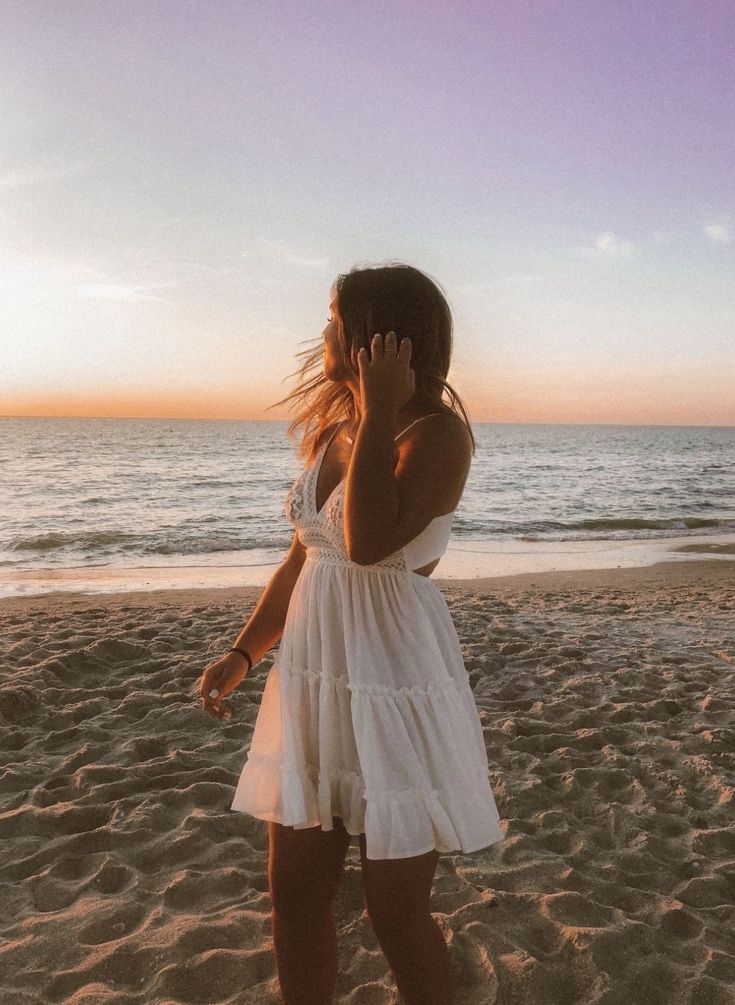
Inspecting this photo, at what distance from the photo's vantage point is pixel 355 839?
357 cm

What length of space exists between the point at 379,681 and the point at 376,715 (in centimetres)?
7

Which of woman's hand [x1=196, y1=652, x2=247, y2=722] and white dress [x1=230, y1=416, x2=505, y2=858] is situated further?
woman's hand [x1=196, y1=652, x2=247, y2=722]

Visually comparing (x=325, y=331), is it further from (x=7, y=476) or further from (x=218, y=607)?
(x=7, y=476)

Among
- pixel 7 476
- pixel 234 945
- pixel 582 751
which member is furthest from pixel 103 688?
pixel 7 476

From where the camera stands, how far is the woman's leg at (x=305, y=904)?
168 centimetres

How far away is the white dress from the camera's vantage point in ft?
5.16

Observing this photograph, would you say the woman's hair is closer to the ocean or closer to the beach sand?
the beach sand

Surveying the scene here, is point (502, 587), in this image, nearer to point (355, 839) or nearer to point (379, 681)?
point (355, 839)

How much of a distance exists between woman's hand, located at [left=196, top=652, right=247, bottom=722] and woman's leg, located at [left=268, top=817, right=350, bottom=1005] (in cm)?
34

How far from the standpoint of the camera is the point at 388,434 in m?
1.47

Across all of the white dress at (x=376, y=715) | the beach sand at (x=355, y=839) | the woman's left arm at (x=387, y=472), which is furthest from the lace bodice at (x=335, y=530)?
the beach sand at (x=355, y=839)

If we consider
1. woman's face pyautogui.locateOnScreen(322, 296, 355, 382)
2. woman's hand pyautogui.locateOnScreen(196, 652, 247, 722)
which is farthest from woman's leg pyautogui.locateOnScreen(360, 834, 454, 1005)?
woman's face pyautogui.locateOnScreen(322, 296, 355, 382)

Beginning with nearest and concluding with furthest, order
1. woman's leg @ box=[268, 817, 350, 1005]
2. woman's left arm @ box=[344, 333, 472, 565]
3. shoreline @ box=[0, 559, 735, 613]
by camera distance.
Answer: woman's left arm @ box=[344, 333, 472, 565], woman's leg @ box=[268, 817, 350, 1005], shoreline @ box=[0, 559, 735, 613]

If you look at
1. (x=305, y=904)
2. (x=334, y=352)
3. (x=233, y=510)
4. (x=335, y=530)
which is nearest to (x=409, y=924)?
(x=305, y=904)
